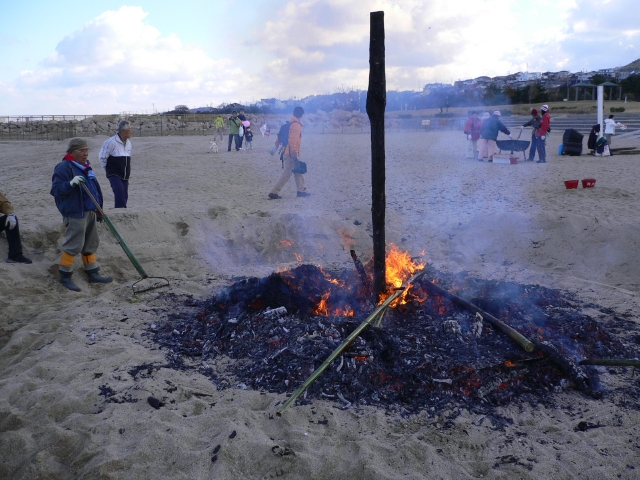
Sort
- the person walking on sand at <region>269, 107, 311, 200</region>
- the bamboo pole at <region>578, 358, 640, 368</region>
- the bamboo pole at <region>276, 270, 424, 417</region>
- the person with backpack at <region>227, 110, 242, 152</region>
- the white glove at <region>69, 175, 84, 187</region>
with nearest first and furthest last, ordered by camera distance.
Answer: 1. the bamboo pole at <region>578, 358, 640, 368</region>
2. the bamboo pole at <region>276, 270, 424, 417</region>
3. the white glove at <region>69, 175, 84, 187</region>
4. the person walking on sand at <region>269, 107, 311, 200</region>
5. the person with backpack at <region>227, 110, 242, 152</region>

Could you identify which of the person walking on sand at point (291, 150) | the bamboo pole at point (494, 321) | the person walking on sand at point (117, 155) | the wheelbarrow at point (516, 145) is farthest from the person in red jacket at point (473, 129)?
the bamboo pole at point (494, 321)

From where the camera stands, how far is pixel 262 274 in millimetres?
6836

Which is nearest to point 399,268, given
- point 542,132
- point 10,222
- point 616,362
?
point 616,362

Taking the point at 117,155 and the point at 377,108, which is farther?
the point at 117,155

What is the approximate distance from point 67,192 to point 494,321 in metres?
5.00

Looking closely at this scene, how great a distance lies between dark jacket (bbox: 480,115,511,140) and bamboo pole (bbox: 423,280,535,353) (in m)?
10.4

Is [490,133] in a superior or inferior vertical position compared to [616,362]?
superior

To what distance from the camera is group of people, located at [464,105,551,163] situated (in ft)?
46.4

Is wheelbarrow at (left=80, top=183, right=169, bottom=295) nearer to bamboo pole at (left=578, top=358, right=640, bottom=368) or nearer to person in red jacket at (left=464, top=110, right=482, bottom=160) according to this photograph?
bamboo pole at (left=578, top=358, right=640, bottom=368)

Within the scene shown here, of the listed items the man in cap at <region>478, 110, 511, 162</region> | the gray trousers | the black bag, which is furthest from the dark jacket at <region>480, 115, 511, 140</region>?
the gray trousers

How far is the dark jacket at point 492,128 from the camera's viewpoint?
14195 mm

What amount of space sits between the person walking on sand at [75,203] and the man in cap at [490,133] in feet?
37.6

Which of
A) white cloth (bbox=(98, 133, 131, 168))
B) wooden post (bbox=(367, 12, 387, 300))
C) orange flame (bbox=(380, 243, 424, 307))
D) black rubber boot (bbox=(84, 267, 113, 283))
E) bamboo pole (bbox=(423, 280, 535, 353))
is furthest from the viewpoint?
white cloth (bbox=(98, 133, 131, 168))

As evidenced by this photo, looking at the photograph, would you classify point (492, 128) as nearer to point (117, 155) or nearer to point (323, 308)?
point (117, 155)
